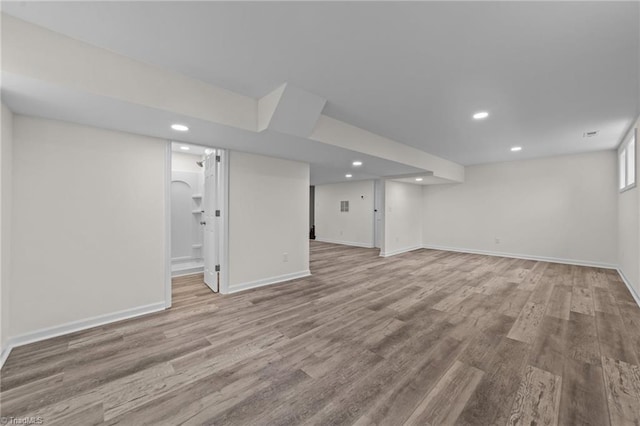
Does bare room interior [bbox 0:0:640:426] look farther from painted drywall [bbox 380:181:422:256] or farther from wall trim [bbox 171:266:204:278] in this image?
painted drywall [bbox 380:181:422:256]

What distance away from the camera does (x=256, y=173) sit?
3.87 meters

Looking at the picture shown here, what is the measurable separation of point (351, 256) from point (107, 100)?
552 cm

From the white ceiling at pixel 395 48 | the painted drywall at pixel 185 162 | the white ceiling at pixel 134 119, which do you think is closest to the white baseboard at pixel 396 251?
the white ceiling at pixel 134 119

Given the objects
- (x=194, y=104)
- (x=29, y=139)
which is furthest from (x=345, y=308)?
(x=29, y=139)

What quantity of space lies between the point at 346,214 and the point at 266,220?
4.93 meters

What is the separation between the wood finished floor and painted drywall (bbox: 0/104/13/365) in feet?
1.04

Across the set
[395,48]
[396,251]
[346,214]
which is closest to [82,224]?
[395,48]

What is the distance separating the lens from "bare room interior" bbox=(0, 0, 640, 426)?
1.52 meters

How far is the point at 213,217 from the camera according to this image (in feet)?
12.4

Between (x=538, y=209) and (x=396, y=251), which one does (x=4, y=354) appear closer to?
(x=396, y=251)

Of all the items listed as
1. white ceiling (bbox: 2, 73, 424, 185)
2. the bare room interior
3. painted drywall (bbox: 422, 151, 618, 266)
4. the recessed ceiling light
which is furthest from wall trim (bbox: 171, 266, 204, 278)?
painted drywall (bbox: 422, 151, 618, 266)

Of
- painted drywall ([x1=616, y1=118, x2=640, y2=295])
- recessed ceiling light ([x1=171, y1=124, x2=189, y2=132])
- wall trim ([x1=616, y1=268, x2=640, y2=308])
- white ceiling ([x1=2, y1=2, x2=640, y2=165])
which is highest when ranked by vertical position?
white ceiling ([x1=2, y1=2, x2=640, y2=165])

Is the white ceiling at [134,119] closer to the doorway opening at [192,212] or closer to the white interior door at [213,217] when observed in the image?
the white interior door at [213,217]

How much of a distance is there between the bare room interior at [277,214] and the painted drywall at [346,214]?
148 inches
